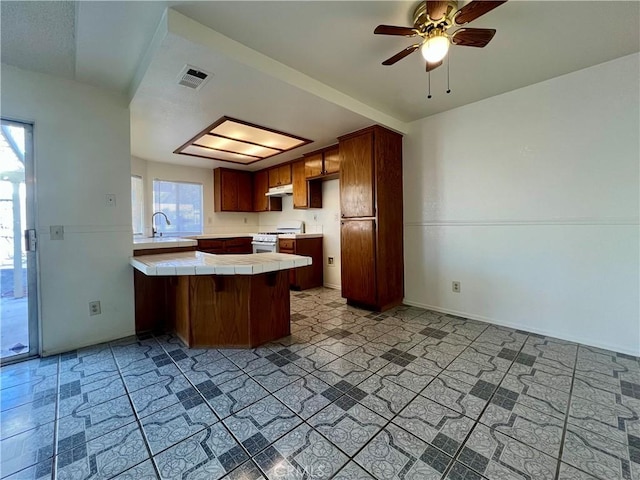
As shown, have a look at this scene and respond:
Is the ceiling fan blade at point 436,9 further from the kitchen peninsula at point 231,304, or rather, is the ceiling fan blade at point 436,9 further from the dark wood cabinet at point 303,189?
the dark wood cabinet at point 303,189

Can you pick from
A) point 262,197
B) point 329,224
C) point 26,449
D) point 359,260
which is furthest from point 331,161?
point 26,449

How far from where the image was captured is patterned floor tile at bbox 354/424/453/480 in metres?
1.18

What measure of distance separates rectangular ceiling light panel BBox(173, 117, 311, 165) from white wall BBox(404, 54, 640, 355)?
1.82 m

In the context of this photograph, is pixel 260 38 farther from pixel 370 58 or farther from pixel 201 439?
pixel 201 439

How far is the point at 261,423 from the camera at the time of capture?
1.49 metres

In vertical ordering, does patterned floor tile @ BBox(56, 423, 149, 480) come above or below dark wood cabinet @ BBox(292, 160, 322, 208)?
below

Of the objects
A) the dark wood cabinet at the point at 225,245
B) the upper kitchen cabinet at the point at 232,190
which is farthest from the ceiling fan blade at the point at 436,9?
the upper kitchen cabinet at the point at 232,190

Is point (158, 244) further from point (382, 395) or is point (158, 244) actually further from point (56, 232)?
point (382, 395)

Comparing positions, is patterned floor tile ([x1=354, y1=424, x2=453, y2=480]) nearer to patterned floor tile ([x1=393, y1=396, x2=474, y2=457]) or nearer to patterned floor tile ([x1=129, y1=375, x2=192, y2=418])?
patterned floor tile ([x1=393, y1=396, x2=474, y2=457])

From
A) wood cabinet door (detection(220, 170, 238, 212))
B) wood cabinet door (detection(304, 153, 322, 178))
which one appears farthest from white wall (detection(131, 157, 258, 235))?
wood cabinet door (detection(304, 153, 322, 178))

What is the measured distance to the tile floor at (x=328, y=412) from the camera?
123cm

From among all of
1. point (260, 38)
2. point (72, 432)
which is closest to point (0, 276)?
point (72, 432)

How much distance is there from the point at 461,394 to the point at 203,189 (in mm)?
5248

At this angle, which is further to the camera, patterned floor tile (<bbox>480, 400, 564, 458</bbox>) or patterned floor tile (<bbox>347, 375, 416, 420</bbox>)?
patterned floor tile (<bbox>347, 375, 416, 420</bbox>)
